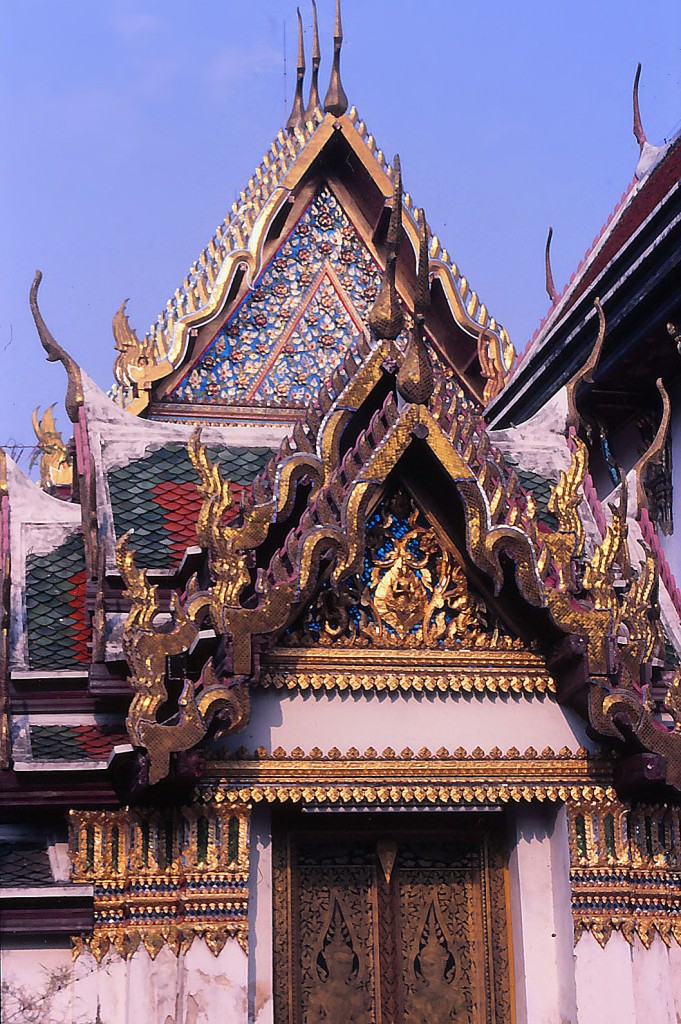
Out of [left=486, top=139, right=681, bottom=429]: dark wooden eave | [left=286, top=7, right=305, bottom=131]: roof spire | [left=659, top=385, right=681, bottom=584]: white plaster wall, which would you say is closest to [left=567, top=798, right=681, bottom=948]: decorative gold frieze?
[left=659, top=385, right=681, bottom=584]: white plaster wall

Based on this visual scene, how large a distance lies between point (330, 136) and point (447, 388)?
614 centimetres

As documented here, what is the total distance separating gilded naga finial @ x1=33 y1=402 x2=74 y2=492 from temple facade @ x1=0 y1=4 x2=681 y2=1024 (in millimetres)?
5102

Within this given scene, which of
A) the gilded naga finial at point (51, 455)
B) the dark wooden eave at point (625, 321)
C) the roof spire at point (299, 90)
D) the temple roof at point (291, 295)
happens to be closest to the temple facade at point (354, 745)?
the dark wooden eave at point (625, 321)

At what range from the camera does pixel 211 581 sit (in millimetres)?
8594

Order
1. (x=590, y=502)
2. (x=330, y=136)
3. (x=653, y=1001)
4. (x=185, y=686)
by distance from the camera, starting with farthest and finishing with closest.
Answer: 1. (x=330, y=136)
2. (x=590, y=502)
3. (x=653, y=1001)
4. (x=185, y=686)

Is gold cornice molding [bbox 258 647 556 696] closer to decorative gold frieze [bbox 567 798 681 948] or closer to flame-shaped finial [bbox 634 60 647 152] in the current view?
decorative gold frieze [bbox 567 798 681 948]

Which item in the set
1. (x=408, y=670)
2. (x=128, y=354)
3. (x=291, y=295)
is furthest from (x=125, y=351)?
(x=408, y=670)

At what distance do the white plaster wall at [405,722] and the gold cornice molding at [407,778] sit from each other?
0.23 ft

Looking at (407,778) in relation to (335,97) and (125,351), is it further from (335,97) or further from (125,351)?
(335,97)

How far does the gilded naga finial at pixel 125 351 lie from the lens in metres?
13.8

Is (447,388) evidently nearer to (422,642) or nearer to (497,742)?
(422,642)

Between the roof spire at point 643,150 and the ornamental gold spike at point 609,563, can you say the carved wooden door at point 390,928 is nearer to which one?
the ornamental gold spike at point 609,563

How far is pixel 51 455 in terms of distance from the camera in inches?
608

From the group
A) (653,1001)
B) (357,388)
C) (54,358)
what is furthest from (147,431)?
(653,1001)
